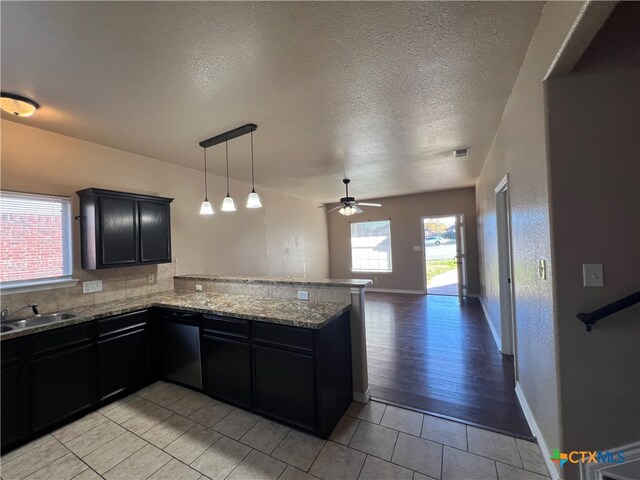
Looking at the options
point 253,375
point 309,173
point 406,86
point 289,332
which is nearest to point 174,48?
point 406,86

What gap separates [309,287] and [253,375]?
2.94ft

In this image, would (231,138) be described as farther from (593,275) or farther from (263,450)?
(593,275)

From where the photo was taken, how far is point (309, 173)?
4.45 m

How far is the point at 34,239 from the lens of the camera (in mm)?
2443

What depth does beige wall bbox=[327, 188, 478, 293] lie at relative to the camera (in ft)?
20.8

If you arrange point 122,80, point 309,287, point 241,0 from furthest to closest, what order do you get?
point 309,287 < point 122,80 < point 241,0

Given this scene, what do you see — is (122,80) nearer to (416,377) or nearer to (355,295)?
(355,295)

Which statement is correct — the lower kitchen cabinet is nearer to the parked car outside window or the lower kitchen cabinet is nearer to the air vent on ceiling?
the air vent on ceiling

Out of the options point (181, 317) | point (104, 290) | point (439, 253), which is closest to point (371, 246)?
point (439, 253)

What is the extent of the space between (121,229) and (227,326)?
1.66 meters

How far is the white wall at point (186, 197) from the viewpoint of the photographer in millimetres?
2451

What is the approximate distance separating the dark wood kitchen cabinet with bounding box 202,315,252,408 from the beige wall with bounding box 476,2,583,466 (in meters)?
2.05

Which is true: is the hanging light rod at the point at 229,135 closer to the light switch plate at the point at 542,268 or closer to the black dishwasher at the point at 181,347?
the black dishwasher at the point at 181,347

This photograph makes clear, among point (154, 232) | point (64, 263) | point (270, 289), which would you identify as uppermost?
point (154, 232)
